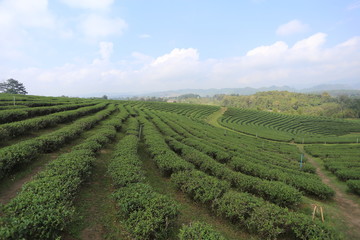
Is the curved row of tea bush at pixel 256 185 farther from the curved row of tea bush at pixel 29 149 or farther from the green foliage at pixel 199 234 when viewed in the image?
the curved row of tea bush at pixel 29 149

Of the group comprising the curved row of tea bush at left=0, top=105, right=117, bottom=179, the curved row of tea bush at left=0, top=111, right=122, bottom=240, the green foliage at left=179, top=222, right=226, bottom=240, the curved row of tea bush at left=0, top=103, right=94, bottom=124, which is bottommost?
the green foliage at left=179, top=222, right=226, bottom=240

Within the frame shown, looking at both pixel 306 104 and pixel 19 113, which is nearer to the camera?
pixel 19 113

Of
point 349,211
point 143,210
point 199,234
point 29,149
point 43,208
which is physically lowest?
point 349,211

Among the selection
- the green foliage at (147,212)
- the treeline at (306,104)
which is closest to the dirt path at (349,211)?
the green foliage at (147,212)

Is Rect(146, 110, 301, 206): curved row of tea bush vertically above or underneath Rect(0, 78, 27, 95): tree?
underneath

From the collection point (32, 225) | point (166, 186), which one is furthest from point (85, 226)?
point (166, 186)

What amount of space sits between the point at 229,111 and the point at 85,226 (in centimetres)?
6915

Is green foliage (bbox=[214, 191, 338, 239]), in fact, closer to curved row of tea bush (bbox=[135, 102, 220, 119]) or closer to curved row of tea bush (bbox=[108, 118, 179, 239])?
curved row of tea bush (bbox=[108, 118, 179, 239])

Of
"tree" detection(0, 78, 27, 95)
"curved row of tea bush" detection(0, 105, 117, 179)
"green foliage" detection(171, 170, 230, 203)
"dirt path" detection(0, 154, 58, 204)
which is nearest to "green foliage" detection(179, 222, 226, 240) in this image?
"green foliage" detection(171, 170, 230, 203)

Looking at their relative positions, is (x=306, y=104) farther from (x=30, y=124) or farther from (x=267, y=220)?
(x=30, y=124)

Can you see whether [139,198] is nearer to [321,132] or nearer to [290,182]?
[290,182]

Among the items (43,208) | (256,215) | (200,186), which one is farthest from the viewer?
Result: (200,186)

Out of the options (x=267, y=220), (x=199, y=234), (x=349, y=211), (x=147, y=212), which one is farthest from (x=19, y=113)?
(x=349, y=211)

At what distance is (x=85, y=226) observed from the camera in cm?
557
